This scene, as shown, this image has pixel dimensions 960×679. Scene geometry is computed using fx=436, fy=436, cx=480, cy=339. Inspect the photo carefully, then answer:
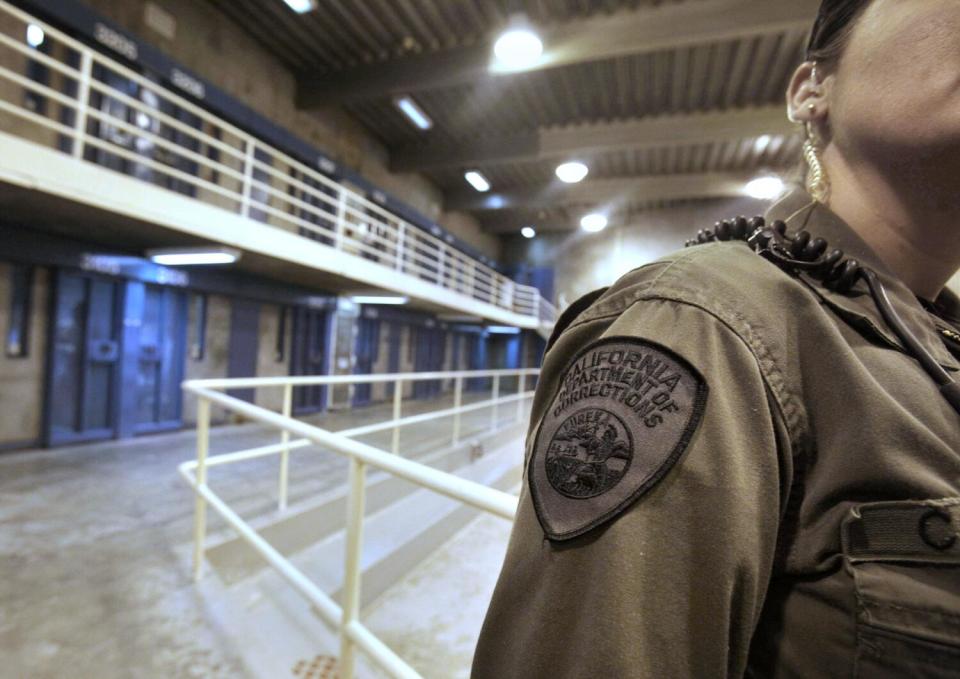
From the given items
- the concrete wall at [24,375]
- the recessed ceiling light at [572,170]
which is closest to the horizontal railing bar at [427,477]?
the concrete wall at [24,375]

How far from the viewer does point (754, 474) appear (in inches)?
12.0

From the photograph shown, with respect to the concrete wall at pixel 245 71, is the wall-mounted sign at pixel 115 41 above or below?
below

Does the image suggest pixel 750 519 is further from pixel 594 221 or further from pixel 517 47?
pixel 594 221

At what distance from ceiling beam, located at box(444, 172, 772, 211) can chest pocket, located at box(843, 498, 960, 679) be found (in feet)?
28.9

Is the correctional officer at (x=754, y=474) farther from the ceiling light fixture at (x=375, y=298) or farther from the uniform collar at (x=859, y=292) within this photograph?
the ceiling light fixture at (x=375, y=298)

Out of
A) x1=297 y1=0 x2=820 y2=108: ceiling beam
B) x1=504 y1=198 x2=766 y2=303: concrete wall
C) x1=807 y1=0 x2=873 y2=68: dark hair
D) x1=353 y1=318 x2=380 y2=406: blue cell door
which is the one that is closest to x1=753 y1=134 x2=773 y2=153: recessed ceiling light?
x1=504 y1=198 x2=766 y2=303: concrete wall

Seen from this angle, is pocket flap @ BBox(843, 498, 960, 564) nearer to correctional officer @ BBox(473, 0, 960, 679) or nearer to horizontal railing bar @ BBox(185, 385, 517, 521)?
correctional officer @ BBox(473, 0, 960, 679)

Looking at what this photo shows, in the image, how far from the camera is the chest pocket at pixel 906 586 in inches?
10.8

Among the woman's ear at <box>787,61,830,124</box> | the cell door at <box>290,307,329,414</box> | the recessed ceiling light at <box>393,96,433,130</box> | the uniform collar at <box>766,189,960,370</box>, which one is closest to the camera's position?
the uniform collar at <box>766,189,960,370</box>

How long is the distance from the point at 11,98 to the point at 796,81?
4.80m

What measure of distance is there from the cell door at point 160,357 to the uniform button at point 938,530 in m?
5.33

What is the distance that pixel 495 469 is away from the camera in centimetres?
507

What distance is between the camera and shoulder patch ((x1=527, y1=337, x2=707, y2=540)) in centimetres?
29

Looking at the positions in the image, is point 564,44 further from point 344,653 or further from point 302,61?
point 344,653
